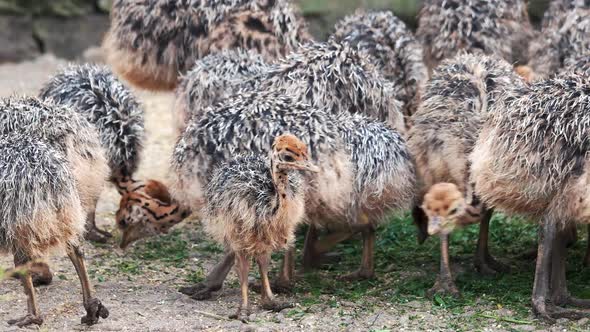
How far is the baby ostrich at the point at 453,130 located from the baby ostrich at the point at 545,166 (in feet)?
0.82

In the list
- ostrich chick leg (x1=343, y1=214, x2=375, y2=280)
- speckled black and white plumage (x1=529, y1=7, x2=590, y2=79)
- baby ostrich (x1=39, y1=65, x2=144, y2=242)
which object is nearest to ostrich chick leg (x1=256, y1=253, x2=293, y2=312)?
ostrich chick leg (x1=343, y1=214, x2=375, y2=280)

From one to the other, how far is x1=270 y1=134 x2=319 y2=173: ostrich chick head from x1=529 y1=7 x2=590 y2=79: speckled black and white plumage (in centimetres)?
242

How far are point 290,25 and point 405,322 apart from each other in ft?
9.40

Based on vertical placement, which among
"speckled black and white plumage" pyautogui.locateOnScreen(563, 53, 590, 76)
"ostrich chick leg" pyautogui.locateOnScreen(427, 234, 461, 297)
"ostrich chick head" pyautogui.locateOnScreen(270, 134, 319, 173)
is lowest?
"ostrich chick leg" pyautogui.locateOnScreen(427, 234, 461, 297)

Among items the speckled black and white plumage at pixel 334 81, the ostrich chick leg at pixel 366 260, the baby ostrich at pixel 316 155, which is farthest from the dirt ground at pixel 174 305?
the speckled black and white plumage at pixel 334 81

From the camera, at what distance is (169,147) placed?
9.34 m

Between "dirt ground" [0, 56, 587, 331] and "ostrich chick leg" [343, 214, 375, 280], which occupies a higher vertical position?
"ostrich chick leg" [343, 214, 375, 280]

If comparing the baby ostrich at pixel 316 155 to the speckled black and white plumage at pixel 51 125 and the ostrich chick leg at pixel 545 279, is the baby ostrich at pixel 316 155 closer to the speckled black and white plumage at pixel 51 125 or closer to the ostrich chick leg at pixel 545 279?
the speckled black and white plumage at pixel 51 125

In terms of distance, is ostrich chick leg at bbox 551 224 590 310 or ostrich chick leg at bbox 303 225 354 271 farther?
ostrich chick leg at bbox 303 225 354 271

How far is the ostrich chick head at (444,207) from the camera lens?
604cm

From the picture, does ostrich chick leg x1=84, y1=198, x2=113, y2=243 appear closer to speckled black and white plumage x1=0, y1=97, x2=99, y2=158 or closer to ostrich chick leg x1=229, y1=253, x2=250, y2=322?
speckled black and white plumage x1=0, y1=97, x2=99, y2=158

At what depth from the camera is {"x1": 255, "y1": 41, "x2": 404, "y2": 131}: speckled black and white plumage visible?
6.69 meters

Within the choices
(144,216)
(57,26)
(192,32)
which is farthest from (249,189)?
(57,26)

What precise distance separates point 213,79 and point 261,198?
177cm
